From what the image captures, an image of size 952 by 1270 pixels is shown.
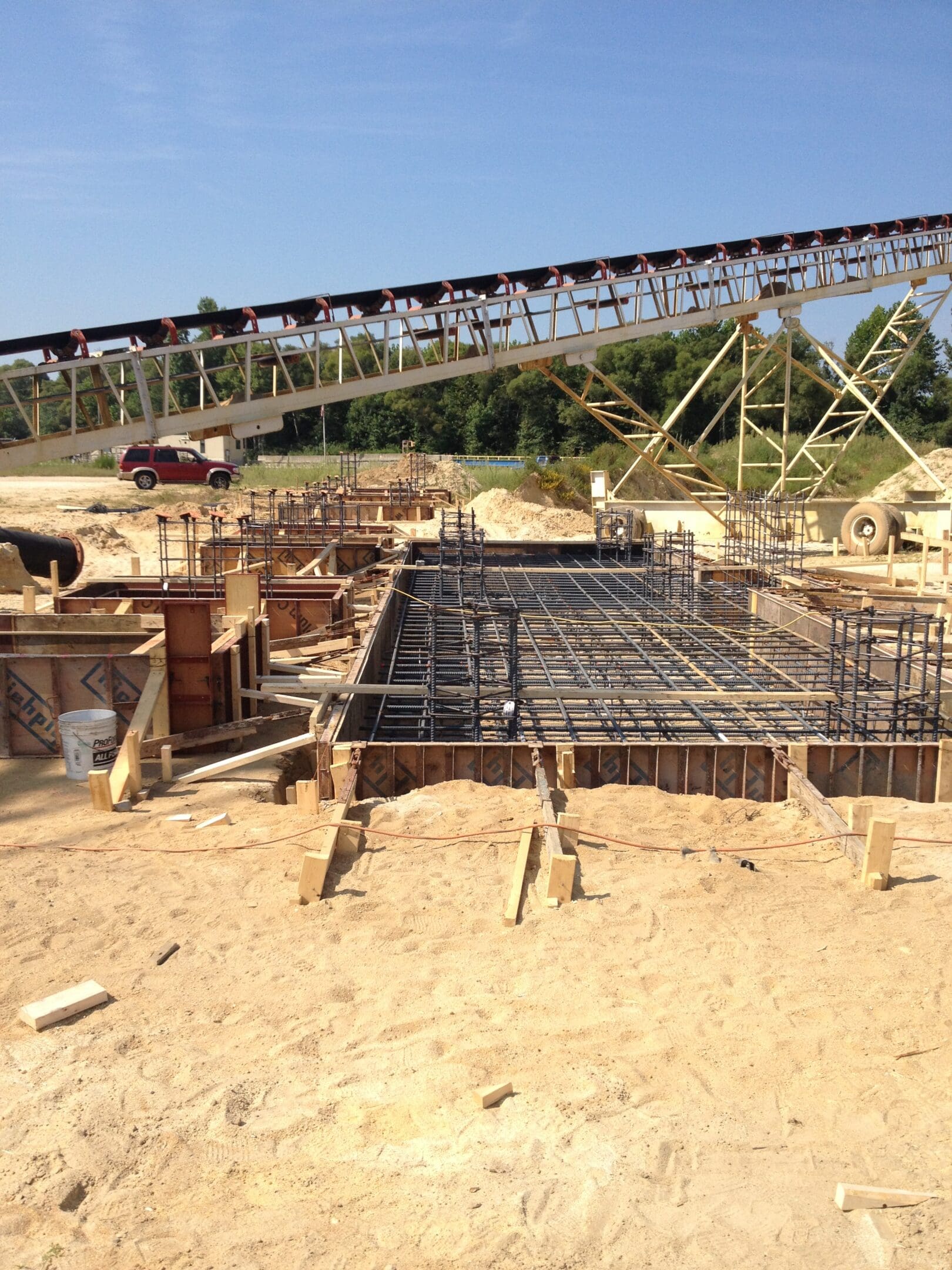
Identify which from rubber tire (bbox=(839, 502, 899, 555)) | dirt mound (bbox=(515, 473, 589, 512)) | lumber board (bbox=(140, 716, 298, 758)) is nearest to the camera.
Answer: lumber board (bbox=(140, 716, 298, 758))

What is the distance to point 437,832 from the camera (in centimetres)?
722

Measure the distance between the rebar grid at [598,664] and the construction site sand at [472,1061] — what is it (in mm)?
2874

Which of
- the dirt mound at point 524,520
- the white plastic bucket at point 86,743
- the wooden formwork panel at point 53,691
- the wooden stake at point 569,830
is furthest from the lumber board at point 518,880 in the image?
the dirt mound at point 524,520

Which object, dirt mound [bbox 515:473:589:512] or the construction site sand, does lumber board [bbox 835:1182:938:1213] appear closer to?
the construction site sand

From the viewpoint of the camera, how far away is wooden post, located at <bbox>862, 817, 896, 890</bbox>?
20.7 ft

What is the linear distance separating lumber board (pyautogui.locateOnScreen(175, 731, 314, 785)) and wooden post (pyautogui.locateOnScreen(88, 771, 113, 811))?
2.85ft

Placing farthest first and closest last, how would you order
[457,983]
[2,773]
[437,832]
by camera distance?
[2,773]
[437,832]
[457,983]

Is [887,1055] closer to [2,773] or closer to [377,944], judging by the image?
[377,944]

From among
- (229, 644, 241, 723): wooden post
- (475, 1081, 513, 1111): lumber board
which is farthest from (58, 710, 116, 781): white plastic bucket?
(475, 1081, 513, 1111): lumber board

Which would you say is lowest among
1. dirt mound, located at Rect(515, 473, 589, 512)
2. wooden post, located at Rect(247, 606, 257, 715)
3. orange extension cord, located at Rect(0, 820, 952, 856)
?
orange extension cord, located at Rect(0, 820, 952, 856)

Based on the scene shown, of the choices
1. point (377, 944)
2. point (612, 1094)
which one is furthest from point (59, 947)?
point (612, 1094)

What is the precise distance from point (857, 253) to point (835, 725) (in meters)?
19.2

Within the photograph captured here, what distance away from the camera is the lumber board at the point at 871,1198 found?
12.2 feet

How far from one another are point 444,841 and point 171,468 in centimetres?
3331
